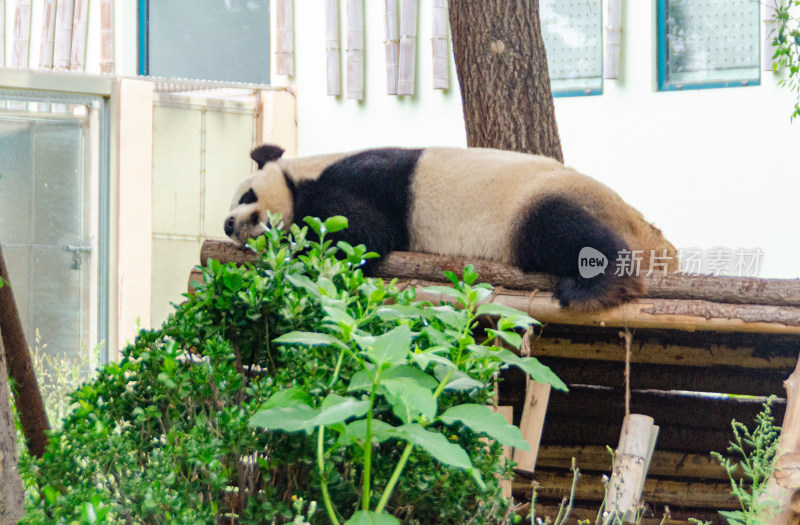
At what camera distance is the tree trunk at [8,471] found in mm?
2215

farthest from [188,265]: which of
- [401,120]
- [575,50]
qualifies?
[575,50]

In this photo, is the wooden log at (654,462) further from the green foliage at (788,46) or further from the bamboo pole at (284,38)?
the bamboo pole at (284,38)

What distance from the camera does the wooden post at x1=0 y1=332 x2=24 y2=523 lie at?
2.21 m

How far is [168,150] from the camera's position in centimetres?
839

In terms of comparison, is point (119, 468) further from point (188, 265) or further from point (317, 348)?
point (188, 265)

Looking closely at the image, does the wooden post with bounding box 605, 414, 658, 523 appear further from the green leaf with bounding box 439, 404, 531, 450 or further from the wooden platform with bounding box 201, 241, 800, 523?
the green leaf with bounding box 439, 404, 531, 450

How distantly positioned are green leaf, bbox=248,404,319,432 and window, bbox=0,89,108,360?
6.04m

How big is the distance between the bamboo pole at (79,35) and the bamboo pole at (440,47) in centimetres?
410

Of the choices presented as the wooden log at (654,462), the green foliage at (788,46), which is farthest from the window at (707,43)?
the wooden log at (654,462)

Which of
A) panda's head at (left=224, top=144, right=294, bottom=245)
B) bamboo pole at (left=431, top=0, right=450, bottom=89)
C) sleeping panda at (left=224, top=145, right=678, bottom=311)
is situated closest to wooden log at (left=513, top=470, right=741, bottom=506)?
sleeping panda at (left=224, top=145, right=678, bottom=311)

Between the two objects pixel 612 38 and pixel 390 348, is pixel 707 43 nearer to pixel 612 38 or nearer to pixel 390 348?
pixel 612 38

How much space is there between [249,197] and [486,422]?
2.91m

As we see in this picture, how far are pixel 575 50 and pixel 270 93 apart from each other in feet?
9.91

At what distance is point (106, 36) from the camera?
9664mm
